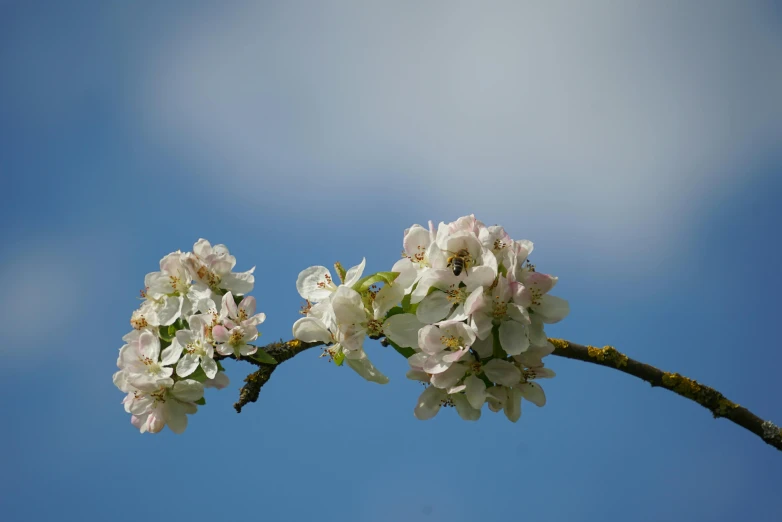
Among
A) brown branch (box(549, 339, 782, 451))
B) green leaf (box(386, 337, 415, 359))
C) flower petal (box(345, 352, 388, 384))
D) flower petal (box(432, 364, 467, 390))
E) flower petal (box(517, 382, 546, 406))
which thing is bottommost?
flower petal (box(345, 352, 388, 384))

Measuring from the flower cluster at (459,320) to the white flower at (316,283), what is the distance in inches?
4.4

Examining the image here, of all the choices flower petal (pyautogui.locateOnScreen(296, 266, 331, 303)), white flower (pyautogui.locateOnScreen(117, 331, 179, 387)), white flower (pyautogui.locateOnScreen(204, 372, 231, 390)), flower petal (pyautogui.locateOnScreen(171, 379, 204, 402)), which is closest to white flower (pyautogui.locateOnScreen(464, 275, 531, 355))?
flower petal (pyautogui.locateOnScreen(296, 266, 331, 303))

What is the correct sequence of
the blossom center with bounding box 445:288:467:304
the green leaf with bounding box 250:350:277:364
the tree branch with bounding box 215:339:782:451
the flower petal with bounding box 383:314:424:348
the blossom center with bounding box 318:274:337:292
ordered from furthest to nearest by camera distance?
the tree branch with bounding box 215:339:782:451, the green leaf with bounding box 250:350:277:364, the blossom center with bounding box 318:274:337:292, the flower petal with bounding box 383:314:424:348, the blossom center with bounding box 445:288:467:304

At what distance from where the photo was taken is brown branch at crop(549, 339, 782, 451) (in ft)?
11.7

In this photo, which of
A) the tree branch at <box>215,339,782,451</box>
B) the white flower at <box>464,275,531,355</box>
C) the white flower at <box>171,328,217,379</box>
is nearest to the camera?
the white flower at <box>464,275,531,355</box>

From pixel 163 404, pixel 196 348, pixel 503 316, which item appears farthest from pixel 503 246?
pixel 163 404

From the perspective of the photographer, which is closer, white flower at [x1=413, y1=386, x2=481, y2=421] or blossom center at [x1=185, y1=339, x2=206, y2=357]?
white flower at [x1=413, y1=386, x2=481, y2=421]

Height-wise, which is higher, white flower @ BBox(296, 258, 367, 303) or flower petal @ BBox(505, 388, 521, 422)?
white flower @ BBox(296, 258, 367, 303)

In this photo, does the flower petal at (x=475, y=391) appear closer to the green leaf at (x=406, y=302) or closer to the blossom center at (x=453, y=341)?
the blossom center at (x=453, y=341)

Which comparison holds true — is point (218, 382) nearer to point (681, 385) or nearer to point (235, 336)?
point (235, 336)

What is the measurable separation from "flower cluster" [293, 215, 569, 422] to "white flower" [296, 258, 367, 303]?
0.11 m

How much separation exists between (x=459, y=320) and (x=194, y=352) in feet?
4.60

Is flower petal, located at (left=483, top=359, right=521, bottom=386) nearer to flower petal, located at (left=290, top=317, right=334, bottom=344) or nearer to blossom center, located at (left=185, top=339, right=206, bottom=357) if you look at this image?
flower petal, located at (left=290, top=317, right=334, bottom=344)

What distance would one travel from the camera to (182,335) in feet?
10.9
